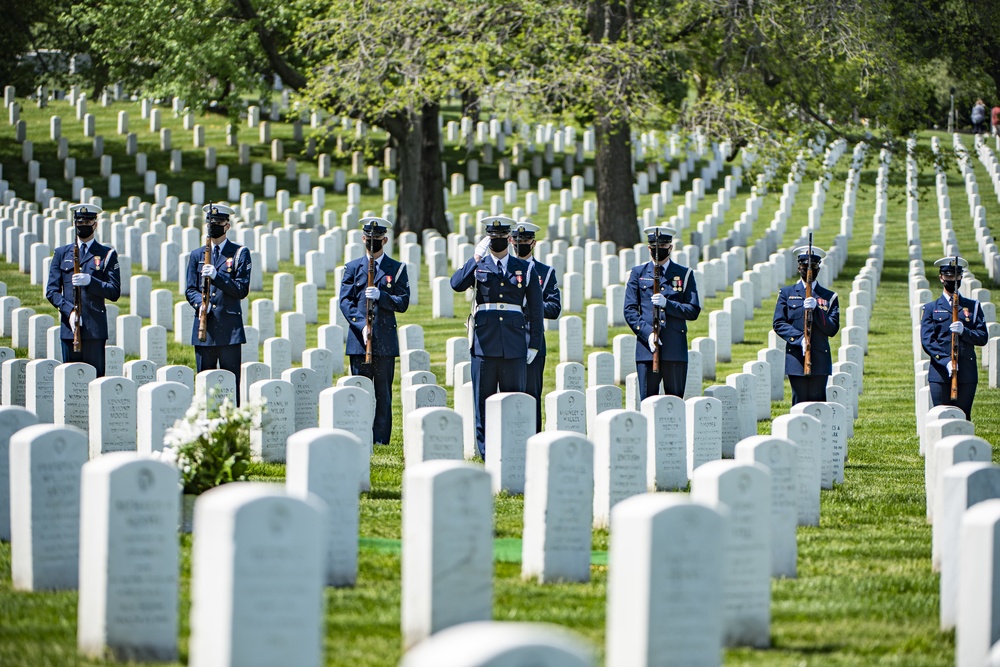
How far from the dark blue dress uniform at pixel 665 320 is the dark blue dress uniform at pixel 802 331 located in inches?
31.6

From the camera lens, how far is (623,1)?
25500 millimetres

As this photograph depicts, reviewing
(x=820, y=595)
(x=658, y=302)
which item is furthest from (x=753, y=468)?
(x=658, y=302)

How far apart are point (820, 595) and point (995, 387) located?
35.9 feet

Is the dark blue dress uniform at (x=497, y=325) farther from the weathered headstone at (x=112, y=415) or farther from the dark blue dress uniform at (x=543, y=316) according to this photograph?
the weathered headstone at (x=112, y=415)

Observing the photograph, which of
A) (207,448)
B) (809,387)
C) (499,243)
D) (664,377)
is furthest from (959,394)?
(207,448)

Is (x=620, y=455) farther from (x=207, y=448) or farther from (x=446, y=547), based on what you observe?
(x=446, y=547)

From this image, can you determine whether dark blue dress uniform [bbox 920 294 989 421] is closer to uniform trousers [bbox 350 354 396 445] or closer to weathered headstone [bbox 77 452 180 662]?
uniform trousers [bbox 350 354 396 445]

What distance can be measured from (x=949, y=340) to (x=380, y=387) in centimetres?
469

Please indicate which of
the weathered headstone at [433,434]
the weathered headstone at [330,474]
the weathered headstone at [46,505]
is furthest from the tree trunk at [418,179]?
the weathered headstone at [46,505]

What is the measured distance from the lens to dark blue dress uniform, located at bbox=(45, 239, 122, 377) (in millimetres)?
12461

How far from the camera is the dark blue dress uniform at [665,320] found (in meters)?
12.2

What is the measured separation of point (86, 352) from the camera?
492 inches

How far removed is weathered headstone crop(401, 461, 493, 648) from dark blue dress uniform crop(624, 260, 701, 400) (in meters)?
6.48

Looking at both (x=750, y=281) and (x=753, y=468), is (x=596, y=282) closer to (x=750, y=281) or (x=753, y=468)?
(x=750, y=281)
